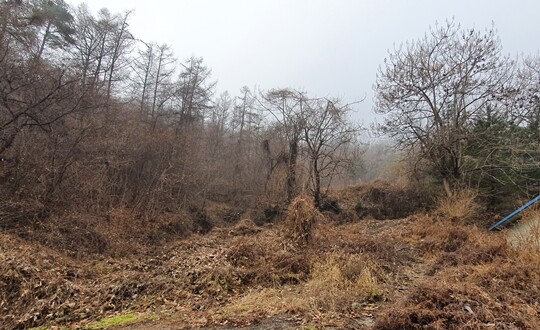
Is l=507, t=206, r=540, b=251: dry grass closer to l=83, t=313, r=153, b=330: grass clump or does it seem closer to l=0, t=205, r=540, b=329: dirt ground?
l=0, t=205, r=540, b=329: dirt ground

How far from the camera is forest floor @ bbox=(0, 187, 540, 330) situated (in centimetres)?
480

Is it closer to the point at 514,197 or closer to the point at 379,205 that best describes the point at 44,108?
the point at 379,205

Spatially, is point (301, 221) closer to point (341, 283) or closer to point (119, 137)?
point (341, 283)

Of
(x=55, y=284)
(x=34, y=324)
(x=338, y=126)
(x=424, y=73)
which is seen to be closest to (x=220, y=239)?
(x=55, y=284)

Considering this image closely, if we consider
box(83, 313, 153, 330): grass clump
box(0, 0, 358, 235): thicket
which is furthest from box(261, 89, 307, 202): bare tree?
box(83, 313, 153, 330): grass clump

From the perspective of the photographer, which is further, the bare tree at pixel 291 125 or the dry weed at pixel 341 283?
the bare tree at pixel 291 125

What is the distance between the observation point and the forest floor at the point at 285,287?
4.80 metres

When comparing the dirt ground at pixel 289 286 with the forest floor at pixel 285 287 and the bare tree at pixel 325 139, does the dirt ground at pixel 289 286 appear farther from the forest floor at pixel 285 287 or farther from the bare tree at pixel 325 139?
the bare tree at pixel 325 139

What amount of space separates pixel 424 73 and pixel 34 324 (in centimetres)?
1705

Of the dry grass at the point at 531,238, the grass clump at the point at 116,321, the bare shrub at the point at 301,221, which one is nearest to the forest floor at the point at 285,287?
the grass clump at the point at 116,321

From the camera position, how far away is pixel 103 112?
15164 millimetres

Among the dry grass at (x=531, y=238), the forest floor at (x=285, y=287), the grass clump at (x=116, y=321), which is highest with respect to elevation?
the dry grass at (x=531, y=238)

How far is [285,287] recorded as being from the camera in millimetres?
7023

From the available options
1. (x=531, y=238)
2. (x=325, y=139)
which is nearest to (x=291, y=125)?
(x=325, y=139)
